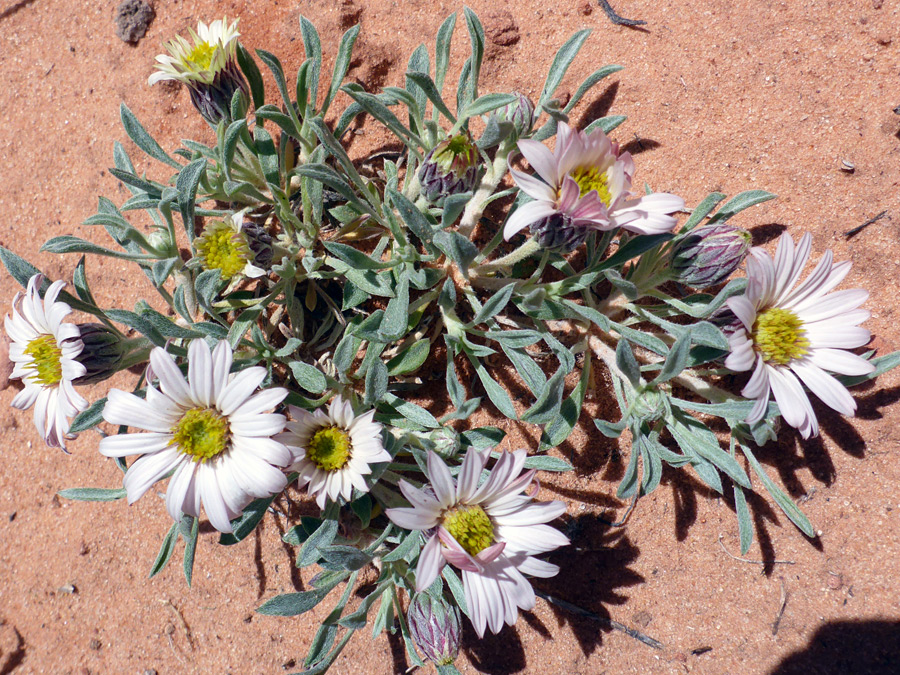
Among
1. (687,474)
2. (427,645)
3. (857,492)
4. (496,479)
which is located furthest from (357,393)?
(857,492)

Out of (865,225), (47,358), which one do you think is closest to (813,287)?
(865,225)

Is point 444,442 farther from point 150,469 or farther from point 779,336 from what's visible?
point 779,336

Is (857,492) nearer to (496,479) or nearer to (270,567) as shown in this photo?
(496,479)

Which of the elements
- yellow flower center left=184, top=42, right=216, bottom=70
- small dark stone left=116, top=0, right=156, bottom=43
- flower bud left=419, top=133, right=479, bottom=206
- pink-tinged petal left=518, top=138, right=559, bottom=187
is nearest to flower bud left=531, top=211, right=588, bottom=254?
pink-tinged petal left=518, top=138, right=559, bottom=187

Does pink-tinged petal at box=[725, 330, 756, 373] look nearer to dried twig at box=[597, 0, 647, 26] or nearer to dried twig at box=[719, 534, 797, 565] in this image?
dried twig at box=[719, 534, 797, 565]

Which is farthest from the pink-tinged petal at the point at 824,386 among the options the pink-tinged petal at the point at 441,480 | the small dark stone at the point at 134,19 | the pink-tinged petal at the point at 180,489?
the small dark stone at the point at 134,19
